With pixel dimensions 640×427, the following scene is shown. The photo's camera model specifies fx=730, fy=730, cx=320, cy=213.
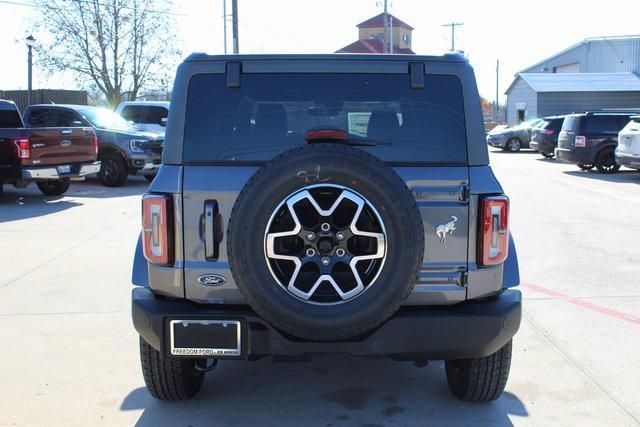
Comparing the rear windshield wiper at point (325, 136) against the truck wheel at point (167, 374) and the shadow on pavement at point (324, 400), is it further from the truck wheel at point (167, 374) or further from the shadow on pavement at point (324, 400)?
the shadow on pavement at point (324, 400)

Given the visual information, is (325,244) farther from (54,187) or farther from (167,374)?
(54,187)

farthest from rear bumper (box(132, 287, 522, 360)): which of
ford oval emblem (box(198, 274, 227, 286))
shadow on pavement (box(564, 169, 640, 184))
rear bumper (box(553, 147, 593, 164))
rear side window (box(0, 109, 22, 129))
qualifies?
rear bumper (box(553, 147, 593, 164))

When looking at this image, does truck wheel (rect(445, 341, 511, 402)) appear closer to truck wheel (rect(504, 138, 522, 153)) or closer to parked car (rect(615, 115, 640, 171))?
parked car (rect(615, 115, 640, 171))

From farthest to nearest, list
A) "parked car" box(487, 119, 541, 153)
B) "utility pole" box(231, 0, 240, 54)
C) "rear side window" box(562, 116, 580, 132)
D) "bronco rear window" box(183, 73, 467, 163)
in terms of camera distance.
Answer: "utility pole" box(231, 0, 240, 54)
"parked car" box(487, 119, 541, 153)
"rear side window" box(562, 116, 580, 132)
"bronco rear window" box(183, 73, 467, 163)

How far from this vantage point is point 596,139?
64.6 ft

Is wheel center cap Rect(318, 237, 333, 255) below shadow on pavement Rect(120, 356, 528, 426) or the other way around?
the other way around

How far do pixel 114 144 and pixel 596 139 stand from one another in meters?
12.5

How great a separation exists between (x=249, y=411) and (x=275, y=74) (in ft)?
6.04

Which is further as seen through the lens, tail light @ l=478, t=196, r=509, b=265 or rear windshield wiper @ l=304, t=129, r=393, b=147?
tail light @ l=478, t=196, r=509, b=265

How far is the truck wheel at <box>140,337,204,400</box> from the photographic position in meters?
3.90

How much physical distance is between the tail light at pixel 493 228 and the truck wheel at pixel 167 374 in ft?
5.52

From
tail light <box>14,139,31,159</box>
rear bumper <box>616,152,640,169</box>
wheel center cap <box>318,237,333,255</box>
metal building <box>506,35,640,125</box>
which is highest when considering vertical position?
metal building <box>506,35,640,125</box>

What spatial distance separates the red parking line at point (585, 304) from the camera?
580 cm

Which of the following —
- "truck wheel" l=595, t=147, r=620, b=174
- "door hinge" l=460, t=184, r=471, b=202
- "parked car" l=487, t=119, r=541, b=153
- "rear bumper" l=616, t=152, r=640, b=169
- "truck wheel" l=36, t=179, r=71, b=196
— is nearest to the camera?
"door hinge" l=460, t=184, r=471, b=202
